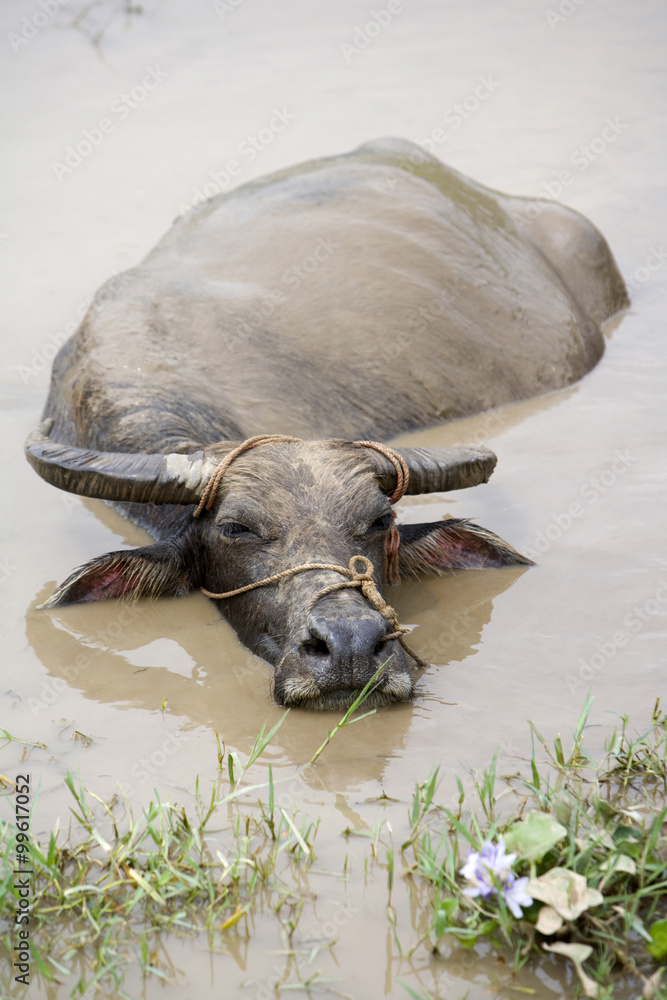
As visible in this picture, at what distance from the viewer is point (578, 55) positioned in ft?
43.3

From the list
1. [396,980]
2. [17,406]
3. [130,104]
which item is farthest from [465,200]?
[130,104]

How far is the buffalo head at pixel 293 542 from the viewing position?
128 inches

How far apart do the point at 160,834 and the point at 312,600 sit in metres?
0.96

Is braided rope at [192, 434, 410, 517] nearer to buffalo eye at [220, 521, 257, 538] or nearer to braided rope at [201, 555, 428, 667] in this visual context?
buffalo eye at [220, 521, 257, 538]

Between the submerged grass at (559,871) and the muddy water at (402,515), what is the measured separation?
79 mm

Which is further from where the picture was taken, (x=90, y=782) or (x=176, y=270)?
(x=176, y=270)

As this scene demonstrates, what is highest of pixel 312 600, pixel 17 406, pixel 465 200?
pixel 465 200

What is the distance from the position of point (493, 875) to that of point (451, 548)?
2112 mm

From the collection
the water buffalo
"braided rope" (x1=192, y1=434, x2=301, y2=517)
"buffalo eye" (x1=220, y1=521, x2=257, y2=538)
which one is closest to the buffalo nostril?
the water buffalo

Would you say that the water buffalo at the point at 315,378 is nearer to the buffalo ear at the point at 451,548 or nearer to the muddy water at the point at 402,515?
the buffalo ear at the point at 451,548

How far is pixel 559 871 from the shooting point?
92.5 inches

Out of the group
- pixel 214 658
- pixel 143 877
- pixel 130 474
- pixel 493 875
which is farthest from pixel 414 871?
pixel 130 474

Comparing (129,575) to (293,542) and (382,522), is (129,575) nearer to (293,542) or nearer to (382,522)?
(293,542)

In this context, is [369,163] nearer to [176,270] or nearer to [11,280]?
[176,270]
